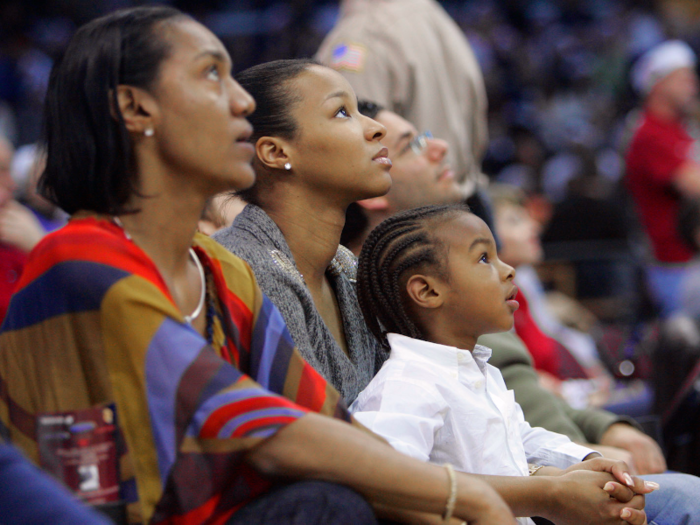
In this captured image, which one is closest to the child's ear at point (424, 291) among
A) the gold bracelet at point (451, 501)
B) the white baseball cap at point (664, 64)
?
the gold bracelet at point (451, 501)

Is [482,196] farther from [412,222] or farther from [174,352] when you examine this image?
[174,352]

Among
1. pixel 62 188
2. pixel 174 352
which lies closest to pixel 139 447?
pixel 174 352

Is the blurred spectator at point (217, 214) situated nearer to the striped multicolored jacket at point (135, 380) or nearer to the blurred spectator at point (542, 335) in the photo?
the striped multicolored jacket at point (135, 380)

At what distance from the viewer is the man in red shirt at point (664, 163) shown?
4.60 meters

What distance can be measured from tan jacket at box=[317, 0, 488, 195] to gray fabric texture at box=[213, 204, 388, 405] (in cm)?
125

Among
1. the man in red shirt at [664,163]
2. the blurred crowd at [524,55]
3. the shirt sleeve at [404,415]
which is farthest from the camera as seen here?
the blurred crowd at [524,55]

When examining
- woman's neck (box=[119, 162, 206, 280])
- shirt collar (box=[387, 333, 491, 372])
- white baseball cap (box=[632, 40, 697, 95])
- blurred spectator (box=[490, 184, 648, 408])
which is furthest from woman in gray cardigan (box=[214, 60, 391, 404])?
white baseball cap (box=[632, 40, 697, 95])

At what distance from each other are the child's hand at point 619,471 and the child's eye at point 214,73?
95 centimetres

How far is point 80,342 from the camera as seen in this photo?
1.15 metres

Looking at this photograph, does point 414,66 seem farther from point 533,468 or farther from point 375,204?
point 533,468

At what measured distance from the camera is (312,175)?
172cm

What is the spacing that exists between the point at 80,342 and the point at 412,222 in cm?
81

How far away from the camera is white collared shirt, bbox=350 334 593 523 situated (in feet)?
4.67

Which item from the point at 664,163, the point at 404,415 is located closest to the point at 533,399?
the point at 404,415
